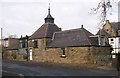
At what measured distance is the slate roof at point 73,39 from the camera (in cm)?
4134

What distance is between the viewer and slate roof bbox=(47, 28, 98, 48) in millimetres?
41344

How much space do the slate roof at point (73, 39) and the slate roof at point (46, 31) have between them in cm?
142

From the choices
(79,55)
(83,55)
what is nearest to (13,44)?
(79,55)

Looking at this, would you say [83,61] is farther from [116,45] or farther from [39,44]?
[116,45]

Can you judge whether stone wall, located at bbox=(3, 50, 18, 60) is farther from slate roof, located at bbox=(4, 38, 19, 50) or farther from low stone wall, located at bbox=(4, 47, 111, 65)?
low stone wall, located at bbox=(4, 47, 111, 65)

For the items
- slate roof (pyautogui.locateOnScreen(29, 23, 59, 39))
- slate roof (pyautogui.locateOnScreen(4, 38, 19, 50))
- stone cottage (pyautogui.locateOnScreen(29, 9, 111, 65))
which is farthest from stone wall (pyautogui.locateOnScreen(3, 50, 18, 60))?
slate roof (pyautogui.locateOnScreen(29, 23, 59, 39))

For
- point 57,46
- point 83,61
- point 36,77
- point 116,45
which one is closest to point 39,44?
Answer: point 57,46

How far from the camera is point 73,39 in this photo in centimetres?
4369

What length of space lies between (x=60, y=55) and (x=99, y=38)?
743 cm

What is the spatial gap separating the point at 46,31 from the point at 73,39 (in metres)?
7.86

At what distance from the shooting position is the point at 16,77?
1861cm

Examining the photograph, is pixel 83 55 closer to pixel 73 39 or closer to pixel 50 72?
pixel 73 39

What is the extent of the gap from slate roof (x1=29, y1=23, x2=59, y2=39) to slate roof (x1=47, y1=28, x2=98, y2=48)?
1415 mm

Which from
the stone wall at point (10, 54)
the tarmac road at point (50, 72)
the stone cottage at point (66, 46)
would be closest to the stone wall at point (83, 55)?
the stone cottage at point (66, 46)
